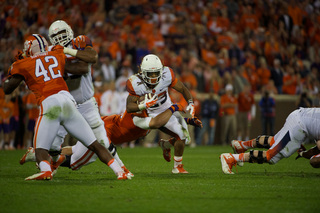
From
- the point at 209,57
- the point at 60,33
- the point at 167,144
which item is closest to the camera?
the point at 60,33

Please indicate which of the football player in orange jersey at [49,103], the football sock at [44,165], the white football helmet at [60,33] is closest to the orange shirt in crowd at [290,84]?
the white football helmet at [60,33]

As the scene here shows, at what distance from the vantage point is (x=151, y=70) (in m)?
7.89

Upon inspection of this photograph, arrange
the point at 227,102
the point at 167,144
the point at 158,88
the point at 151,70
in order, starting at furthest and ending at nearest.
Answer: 1. the point at 227,102
2. the point at 167,144
3. the point at 158,88
4. the point at 151,70

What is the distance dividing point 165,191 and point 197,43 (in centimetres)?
1283

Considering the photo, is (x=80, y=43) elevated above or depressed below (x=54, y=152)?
above

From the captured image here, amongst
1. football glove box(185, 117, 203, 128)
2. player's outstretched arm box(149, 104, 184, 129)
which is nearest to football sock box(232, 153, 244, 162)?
football glove box(185, 117, 203, 128)

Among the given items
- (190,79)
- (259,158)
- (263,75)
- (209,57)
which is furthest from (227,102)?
(259,158)

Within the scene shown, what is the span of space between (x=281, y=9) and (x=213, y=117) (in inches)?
254

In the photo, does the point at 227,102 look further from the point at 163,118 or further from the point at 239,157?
the point at 239,157

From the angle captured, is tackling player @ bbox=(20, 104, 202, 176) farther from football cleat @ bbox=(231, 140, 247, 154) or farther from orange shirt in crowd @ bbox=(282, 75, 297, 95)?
orange shirt in crowd @ bbox=(282, 75, 297, 95)

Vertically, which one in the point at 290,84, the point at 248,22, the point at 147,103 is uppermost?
the point at 248,22

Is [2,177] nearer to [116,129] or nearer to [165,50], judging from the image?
[116,129]

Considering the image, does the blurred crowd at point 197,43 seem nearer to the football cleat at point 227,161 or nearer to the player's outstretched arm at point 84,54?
the player's outstretched arm at point 84,54

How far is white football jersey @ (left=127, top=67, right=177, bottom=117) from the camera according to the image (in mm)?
8117
